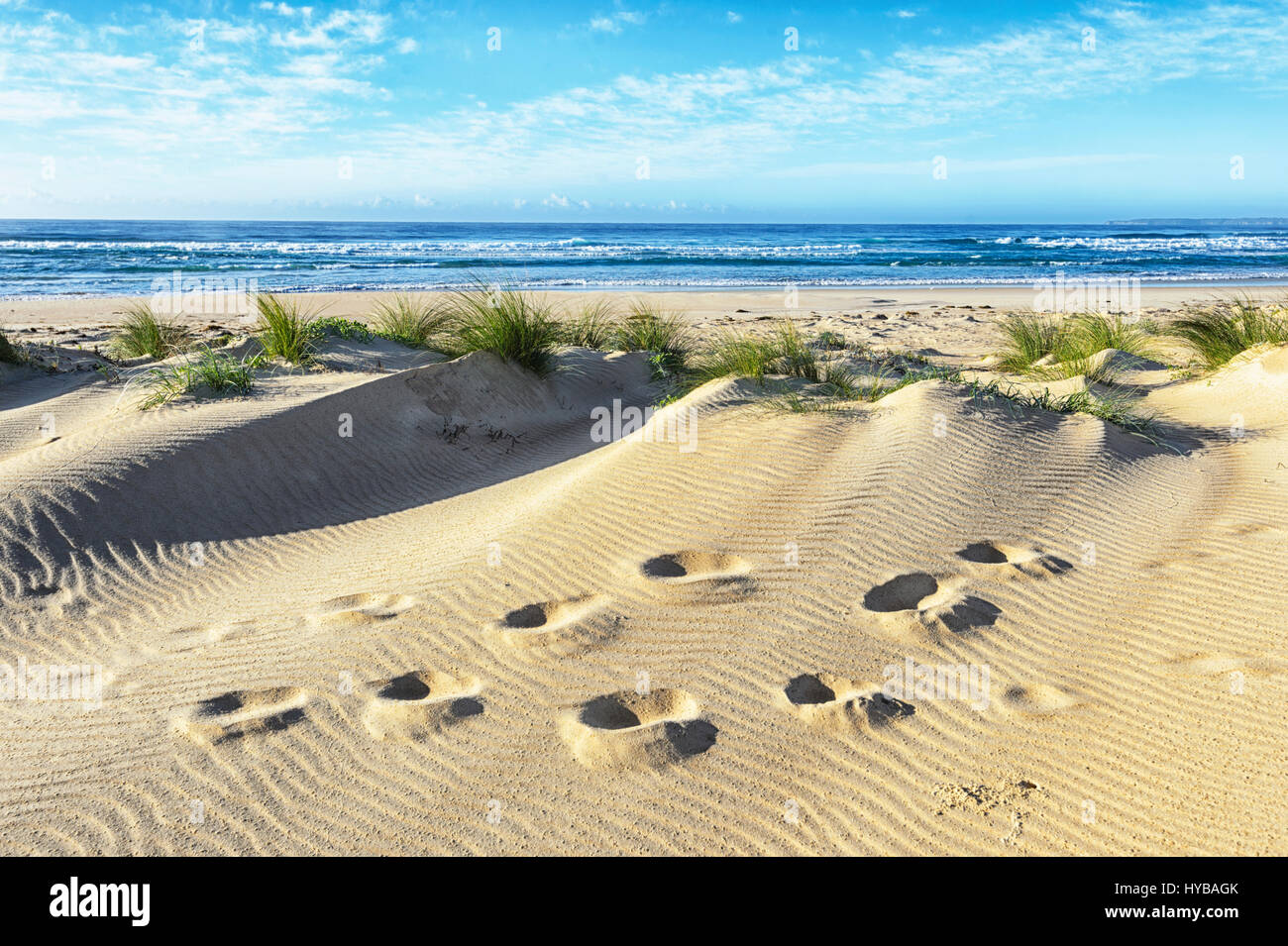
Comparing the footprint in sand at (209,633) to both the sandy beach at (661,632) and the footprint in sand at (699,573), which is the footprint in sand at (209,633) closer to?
the sandy beach at (661,632)

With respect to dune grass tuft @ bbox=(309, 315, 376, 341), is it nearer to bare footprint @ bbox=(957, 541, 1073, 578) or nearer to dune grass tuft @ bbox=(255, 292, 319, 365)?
dune grass tuft @ bbox=(255, 292, 319, 365)

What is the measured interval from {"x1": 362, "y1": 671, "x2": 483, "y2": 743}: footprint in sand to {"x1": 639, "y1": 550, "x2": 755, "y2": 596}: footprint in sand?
42.6 inches

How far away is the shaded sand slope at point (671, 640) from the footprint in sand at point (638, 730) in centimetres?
1

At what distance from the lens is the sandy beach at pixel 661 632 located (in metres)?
2.62

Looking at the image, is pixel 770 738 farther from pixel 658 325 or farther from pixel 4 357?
pixel 4 357

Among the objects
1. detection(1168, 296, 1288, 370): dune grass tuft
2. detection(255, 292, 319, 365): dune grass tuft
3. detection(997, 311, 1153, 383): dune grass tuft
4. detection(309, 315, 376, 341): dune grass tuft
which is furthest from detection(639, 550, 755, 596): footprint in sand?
detection(1168, 296, 1288, 370): dune grass tuft

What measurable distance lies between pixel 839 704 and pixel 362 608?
7.23 feet

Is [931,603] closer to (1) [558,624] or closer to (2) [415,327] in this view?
(1) [558,624]

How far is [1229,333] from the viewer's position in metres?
8.82

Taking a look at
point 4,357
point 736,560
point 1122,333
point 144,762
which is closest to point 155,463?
point 144,762

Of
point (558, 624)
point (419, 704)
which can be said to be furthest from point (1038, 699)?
point (419, 704)

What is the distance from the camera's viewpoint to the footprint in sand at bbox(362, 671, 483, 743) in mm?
3002

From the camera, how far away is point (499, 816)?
103 inches

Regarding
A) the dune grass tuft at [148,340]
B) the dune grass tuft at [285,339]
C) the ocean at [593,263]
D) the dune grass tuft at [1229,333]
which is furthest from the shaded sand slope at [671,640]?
the ocean at [593,263]
